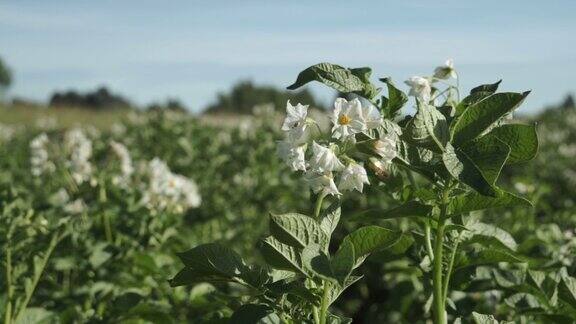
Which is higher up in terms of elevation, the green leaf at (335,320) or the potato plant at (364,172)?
the potato plant at (364,172)

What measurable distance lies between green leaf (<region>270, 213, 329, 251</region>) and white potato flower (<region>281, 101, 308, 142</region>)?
0.19 m

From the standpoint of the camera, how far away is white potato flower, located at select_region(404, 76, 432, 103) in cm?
174

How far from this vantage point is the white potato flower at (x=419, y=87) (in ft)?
5.72

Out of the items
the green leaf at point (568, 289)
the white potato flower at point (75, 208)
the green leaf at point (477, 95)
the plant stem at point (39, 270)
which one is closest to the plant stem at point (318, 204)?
the green leaf at point (477, 95)

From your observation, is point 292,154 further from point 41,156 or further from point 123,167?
point 41,156

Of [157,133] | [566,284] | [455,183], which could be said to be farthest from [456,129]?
[157,133]

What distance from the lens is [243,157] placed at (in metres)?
6.28

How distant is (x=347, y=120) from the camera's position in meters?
1.60

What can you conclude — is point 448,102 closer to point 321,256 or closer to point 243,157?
point 321,256

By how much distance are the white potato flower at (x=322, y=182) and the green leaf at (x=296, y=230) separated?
3.2 inches

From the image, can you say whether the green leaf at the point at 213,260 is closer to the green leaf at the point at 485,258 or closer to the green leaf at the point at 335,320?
the green leaf at the point at 335,320

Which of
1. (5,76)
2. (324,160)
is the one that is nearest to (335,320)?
(324,160)

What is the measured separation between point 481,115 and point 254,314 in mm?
595

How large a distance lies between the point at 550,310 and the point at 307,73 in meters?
0.95
